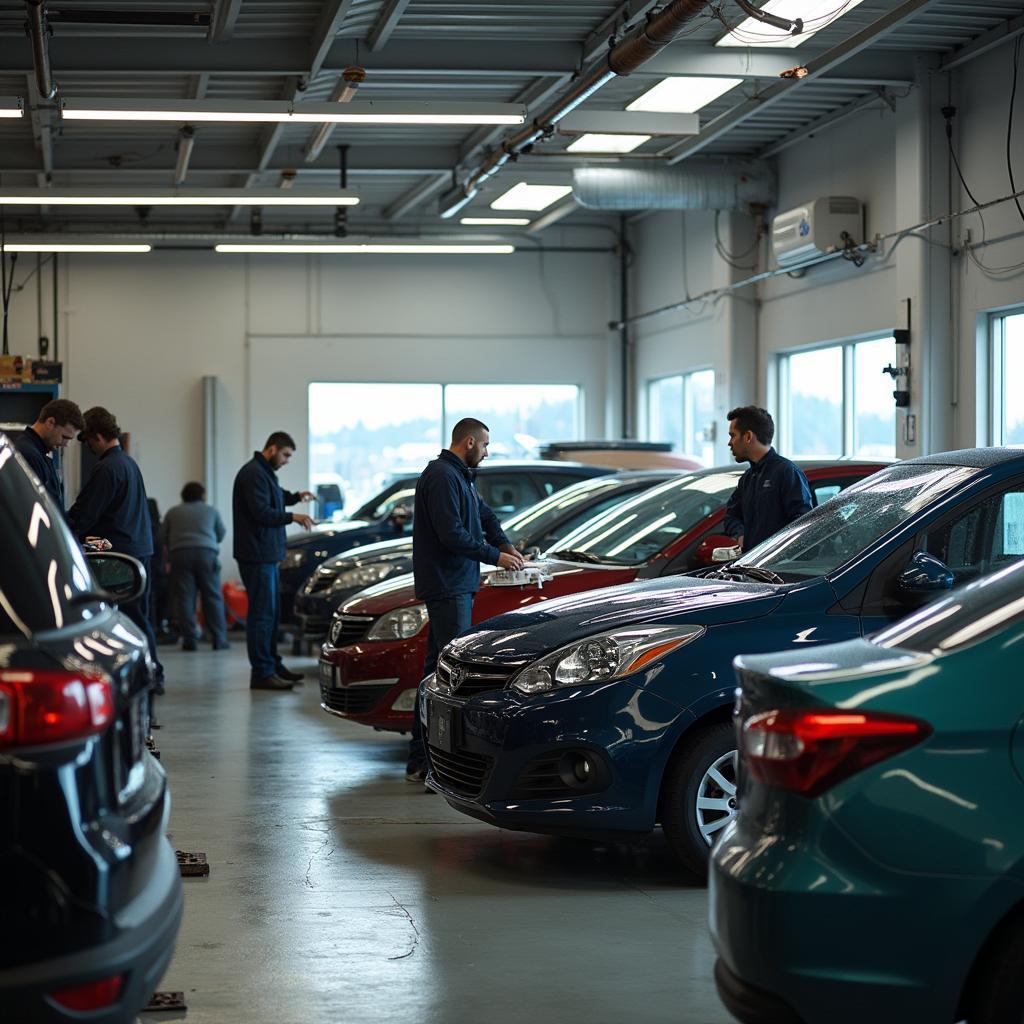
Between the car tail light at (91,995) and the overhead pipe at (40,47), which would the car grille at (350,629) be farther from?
the car tail light at (91,995)

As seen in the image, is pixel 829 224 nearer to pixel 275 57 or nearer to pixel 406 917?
pixel 275 57

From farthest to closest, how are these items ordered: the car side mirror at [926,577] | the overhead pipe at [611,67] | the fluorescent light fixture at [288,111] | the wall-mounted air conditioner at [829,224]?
the wall-mounted air conditioner at [829,224]
the fluorescent light fixture at [288,111]
the overhead pipe at [611,67]
the car side mirror at [926,577]

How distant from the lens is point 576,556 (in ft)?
26.5

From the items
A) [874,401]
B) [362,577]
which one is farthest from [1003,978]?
[874,401]

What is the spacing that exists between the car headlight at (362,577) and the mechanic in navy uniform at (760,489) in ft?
13.1

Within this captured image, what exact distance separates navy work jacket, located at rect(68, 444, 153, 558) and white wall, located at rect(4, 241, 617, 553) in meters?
9.97

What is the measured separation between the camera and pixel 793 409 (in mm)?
15789

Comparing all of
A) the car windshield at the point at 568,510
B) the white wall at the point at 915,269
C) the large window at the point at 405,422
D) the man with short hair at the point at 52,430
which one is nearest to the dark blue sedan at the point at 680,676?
the man with short hair at the point at 52,430

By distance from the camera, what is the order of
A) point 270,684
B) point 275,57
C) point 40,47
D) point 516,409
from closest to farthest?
point 40,47 → point 275,57 → point 270,684 → point 516,409

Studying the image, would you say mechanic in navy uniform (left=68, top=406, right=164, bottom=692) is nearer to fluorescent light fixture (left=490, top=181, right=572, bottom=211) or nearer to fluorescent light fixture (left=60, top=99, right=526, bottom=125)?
fluorescent light fixture (left=60, top=99, right=526, bottom=125)

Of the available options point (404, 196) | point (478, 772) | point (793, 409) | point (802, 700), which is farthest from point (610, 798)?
point (404, 196)

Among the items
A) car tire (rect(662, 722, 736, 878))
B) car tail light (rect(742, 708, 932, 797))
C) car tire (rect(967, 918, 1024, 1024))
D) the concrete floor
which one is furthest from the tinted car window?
car tire (rect(662, 722, 736, 878))

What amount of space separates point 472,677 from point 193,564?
1052 centimetres

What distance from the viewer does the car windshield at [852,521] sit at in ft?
18.0
